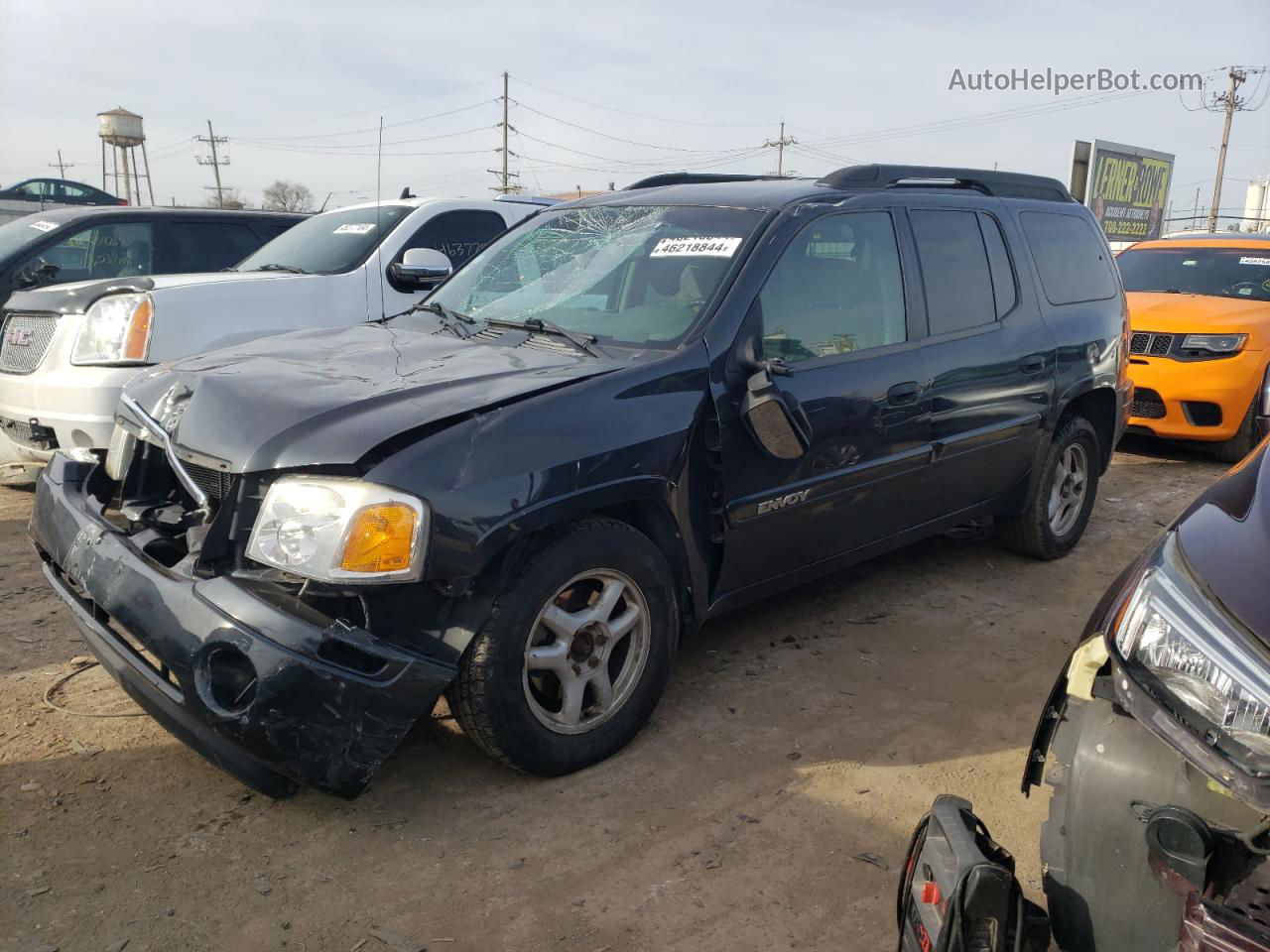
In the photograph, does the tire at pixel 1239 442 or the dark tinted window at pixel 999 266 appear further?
the tire at pixel 1239 442

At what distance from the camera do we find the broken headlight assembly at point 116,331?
16.9 feet

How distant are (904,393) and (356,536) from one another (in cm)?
224

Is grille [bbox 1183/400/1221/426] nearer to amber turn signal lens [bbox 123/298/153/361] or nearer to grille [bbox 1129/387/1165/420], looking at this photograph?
grille [bbox 1129/387/1165/420]

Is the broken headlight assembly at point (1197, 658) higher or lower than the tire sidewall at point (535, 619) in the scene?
higher

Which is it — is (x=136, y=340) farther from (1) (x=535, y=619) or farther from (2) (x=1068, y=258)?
(2) (x=1068, y=258)

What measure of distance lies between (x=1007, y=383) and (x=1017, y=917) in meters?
3.13

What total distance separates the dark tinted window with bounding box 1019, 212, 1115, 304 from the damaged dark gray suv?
0.15 meters

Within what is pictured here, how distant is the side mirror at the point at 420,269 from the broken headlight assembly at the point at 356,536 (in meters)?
2.56

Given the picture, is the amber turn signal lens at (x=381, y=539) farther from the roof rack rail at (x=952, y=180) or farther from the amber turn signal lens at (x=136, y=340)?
the amber turn signal lens at (x=136, y=340)

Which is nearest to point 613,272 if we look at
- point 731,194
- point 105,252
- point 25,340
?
point 731,194

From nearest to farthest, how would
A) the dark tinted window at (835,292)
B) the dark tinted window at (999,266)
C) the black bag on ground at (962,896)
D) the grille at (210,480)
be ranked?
the black bag on ground at (962,896) < the grille at (210,480) < the dark tinted window at (835,292) < the dark tinted window at (999,266)

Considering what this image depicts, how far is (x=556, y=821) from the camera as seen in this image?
2.81 metres

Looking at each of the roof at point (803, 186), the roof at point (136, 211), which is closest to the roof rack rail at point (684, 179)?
the roof at point (803, 186)

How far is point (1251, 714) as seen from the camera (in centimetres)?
148
